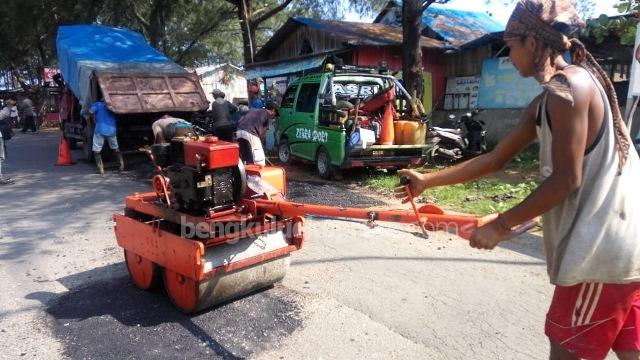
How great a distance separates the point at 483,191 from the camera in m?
8.29

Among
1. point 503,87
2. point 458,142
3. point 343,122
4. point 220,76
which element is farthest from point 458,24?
point 220,76

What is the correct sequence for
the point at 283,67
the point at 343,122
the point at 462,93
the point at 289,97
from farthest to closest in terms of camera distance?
the point at 462,93
the point at 283,67
the point at 289,97
the point at 343,122

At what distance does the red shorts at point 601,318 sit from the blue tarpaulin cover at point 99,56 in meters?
11.4

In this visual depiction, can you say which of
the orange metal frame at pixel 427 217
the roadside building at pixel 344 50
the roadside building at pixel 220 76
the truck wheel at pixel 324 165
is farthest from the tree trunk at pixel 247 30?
the roadside building at pixel 220 76

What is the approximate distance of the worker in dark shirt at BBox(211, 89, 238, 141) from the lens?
962 centimetres

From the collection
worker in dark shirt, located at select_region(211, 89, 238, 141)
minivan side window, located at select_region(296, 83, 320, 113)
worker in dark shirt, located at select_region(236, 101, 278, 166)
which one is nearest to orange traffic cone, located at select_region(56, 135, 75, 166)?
worker in dark shirt, located at select_region(211, 89, 238, 141)

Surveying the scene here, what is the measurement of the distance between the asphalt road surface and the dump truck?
17.5 feet

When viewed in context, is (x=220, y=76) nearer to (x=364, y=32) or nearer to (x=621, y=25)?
(x=364, y=32)

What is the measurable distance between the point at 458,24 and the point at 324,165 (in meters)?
11.4

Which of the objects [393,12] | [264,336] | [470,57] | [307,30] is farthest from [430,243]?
[393,12]

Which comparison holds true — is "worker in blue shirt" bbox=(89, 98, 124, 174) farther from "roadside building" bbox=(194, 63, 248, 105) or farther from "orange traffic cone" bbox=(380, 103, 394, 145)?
"roadside building" bbox=(194, 63, 248, 105)

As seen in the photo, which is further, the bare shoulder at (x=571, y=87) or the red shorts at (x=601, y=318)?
the red shorts at (x=601, y=318)

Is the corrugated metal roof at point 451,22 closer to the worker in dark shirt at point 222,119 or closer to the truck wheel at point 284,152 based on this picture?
the truck wheel at point 284,152

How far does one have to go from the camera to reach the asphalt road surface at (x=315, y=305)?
3.46 meters
